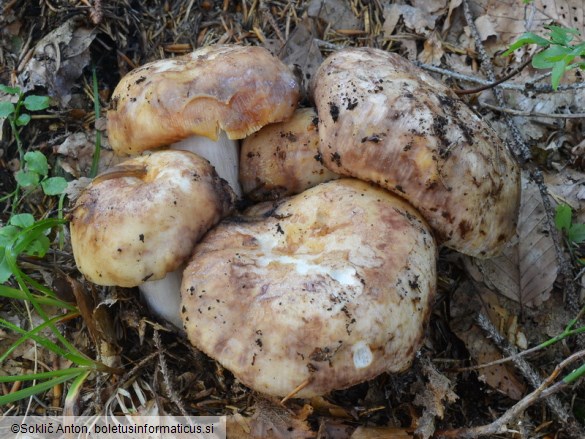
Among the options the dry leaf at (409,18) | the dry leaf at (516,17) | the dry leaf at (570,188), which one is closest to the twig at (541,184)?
the dry leaf at (570,188)

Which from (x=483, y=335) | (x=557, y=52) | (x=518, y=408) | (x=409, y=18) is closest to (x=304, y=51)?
(x=409, y=18)

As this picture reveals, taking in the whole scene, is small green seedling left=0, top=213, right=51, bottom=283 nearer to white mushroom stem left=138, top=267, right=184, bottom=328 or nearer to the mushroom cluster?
the mushroom cluster

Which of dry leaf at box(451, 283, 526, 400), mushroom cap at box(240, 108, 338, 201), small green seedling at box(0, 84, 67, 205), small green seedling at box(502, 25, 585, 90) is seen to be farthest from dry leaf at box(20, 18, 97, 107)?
dry leaf at box(451, 283, 526, 400)

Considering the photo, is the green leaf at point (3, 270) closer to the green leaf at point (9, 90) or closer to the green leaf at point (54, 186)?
the green leaf at point (54, 186)

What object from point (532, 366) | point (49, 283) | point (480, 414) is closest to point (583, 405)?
point (532, 366)

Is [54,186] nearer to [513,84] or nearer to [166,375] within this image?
[166,375]

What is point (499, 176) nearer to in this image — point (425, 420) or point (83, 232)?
point (425, 420)
